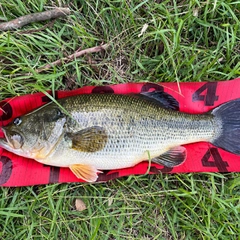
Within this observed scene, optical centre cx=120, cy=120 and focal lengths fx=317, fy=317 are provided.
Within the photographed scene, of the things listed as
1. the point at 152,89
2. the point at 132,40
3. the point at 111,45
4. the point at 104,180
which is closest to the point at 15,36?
the point at 111,45

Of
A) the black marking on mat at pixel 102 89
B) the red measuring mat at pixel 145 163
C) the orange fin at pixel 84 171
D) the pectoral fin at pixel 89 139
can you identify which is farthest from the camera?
the black marking on mat at pixel 102 89

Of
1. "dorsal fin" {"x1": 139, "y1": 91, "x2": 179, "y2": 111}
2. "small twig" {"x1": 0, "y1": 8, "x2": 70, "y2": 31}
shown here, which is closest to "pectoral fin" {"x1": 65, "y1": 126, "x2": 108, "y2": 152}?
"dorsal fin" {"x1": 139, "y1": 91, "x2": 179, "y2": 111}

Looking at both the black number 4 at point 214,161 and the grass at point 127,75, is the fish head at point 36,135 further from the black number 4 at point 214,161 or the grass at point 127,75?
the black number 4 at point 214,161

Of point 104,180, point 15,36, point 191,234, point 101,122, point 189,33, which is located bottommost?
point 191,234

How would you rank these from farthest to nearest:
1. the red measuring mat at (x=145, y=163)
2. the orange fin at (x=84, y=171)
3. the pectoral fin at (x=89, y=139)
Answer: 1. the red measuring mat at (x=145, y=163)
2. the orange fin at (x=84, y=171)
3. the pectoral fin at (x=89, y=139)

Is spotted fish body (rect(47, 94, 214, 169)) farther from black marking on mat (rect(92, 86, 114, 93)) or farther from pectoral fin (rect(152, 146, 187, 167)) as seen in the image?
black marking on mat (rect(92, 86, 114, 93))

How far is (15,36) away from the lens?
328 centimetres

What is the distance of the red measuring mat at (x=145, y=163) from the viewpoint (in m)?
3.16

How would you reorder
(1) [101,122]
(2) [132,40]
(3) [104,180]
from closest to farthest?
(1) [101,122]
(3) [104,180]
(2) [132,40]

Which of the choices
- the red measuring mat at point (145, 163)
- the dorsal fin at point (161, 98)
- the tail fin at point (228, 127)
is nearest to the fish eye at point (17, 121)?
the red measuring mat at point (145, 163)

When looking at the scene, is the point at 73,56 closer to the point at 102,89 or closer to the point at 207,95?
the point at 102,89

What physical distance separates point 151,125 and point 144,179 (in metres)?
0.59

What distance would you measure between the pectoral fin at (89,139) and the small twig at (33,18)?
4.16 ft

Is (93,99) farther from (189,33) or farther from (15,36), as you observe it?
(189,33)
